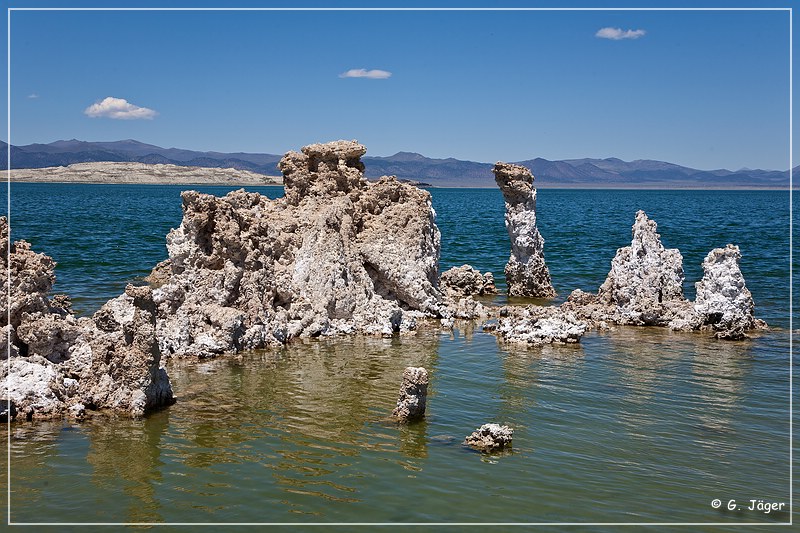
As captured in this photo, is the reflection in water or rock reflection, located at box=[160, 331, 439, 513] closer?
the reflection in water

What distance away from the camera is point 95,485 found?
12102 millimetres

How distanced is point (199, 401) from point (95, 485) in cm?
421

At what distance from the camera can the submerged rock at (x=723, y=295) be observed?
24.1m

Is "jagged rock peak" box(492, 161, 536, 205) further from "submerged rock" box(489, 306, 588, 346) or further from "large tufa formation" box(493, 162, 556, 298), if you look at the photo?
"submerged rock" box(489, 306, 588, 346)

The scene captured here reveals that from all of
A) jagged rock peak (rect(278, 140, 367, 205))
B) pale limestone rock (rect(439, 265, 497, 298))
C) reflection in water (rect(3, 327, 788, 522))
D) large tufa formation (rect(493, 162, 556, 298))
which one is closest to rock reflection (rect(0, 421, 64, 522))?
reflection in water (rect(3, 327, 788, 522))

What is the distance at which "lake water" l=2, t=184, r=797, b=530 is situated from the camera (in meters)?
11.8

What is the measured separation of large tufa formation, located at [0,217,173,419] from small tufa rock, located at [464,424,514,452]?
20.2 ft

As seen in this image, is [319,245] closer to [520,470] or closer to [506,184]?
[506,184]

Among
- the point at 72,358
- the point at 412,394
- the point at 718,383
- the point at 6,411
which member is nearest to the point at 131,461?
the point at 6,411

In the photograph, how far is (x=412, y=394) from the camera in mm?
15148

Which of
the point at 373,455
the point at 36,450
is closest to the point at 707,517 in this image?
the point at 373,455

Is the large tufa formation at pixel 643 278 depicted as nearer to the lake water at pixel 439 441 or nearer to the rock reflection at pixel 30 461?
the lake water at pixel 439 441

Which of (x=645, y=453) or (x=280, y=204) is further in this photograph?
(x=280, y=204)

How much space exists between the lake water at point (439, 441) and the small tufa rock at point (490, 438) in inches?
9.4
